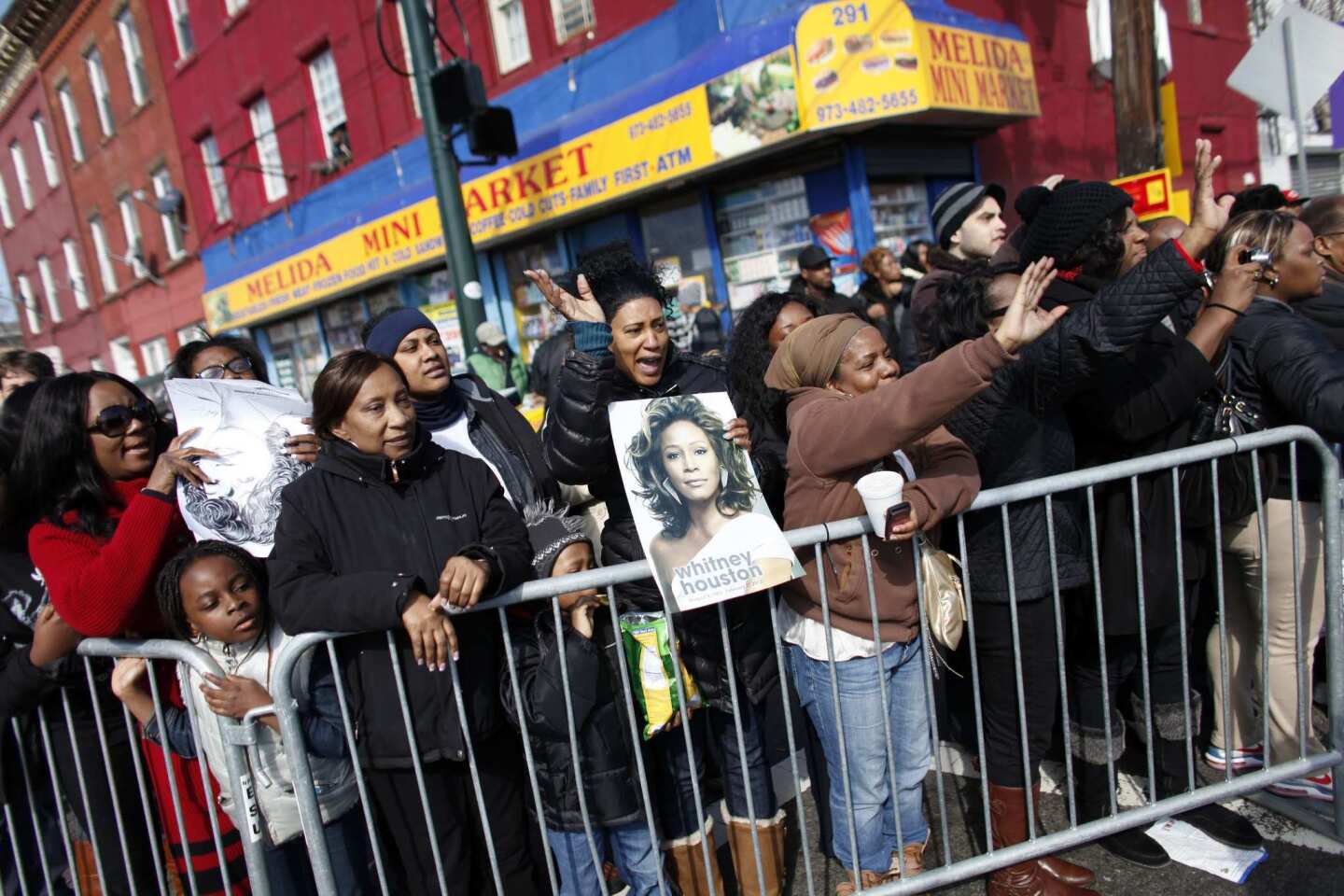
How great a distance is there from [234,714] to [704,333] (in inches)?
255

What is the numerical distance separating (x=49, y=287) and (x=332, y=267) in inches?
719

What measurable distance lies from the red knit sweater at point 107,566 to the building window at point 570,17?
9.07 meters

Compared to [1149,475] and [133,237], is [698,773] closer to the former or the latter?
[1149,475]

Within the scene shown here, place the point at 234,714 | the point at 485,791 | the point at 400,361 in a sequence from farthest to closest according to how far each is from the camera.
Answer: the point at 400,361 < the point at 485,791 < the point at 234,714

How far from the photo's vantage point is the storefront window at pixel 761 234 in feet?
28.2

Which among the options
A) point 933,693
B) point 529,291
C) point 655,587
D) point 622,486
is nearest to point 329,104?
point 529,291

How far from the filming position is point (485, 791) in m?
2.37

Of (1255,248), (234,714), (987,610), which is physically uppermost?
(1255,248)

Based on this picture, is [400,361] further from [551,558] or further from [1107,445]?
A: [1107,445]

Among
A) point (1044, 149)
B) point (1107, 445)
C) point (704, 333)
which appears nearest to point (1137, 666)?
point (1107, 445)

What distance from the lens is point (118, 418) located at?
260 centimetres

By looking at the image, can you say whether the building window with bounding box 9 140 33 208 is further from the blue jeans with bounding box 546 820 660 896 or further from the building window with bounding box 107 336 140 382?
the blue jeans with bounding box 546 820 660 896

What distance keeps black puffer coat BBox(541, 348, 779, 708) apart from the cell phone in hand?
544 millimetres

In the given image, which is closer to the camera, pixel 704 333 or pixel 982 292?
pixel 982 292
